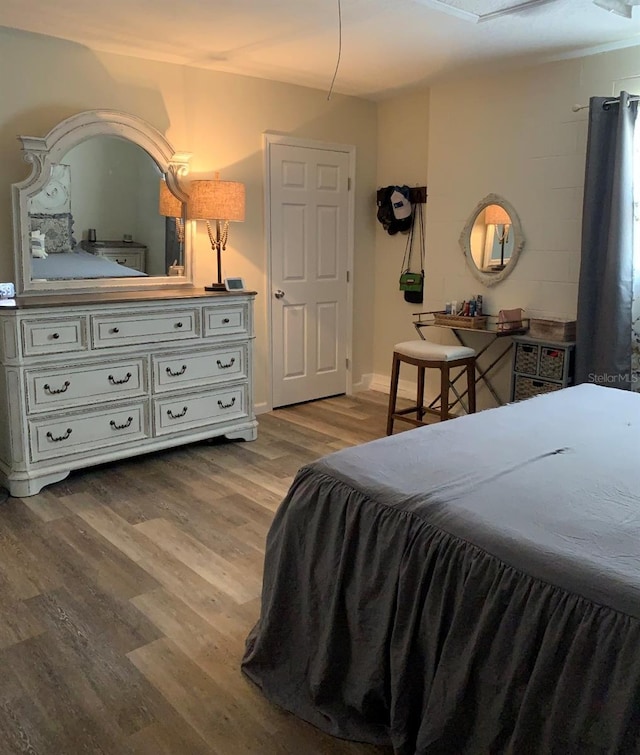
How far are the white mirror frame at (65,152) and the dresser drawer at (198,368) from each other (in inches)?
23.2

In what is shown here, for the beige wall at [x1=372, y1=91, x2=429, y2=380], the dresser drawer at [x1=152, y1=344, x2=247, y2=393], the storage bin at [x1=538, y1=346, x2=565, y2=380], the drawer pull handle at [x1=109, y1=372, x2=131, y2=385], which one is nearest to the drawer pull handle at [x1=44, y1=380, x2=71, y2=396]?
the drawer pull handle at [x1=109, y1=372, x2=131, y2=385]

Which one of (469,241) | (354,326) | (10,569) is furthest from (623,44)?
(10,569)

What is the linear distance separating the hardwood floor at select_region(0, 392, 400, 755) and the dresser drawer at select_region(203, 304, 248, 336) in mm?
770

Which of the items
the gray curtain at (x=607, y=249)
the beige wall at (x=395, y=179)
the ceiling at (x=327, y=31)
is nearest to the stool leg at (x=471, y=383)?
Result: the gray curtain at (x=607, y=249)

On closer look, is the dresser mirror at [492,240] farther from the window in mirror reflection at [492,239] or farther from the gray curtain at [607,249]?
the gray curtain at [607,249]

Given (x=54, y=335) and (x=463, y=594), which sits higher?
(x=54, y=335)

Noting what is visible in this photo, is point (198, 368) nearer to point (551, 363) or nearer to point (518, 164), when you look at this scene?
point (551, 363)

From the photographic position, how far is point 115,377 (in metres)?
3.71

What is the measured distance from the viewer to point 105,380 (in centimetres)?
368

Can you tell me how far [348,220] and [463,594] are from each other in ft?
14.0

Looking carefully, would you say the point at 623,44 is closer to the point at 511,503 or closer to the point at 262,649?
the point at 511,503

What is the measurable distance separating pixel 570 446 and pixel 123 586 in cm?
173

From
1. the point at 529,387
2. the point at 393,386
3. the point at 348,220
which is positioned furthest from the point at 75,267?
the point at 529,387

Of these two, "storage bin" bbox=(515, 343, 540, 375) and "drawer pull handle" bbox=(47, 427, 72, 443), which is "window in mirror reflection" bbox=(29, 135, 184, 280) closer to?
"drawer pull handle" bbox=(47, 427, 72, 443)
